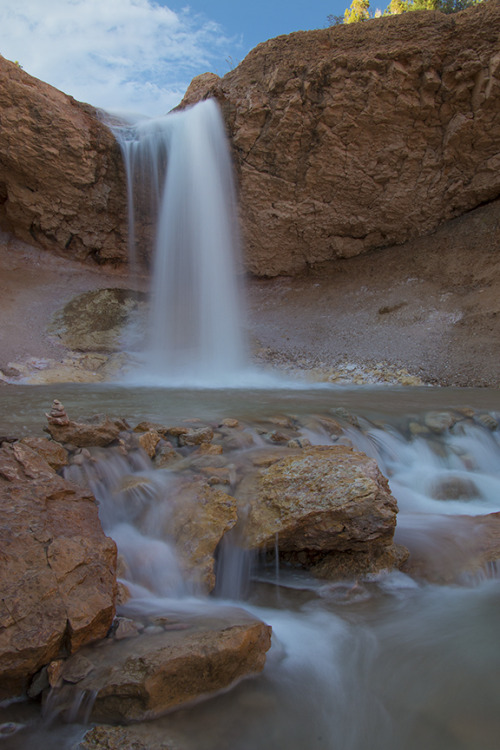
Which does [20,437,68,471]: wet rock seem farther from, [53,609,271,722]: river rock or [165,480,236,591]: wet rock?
[53,609,271,722]: river rock

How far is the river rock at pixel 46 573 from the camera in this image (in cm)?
171

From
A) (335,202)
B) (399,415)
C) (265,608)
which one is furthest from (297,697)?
(335,202)

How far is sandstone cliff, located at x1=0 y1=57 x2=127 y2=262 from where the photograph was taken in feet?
38.8

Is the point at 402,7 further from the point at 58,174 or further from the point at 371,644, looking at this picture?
the point at 371,644

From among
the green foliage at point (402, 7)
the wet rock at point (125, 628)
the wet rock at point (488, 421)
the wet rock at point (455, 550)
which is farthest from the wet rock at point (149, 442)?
the green foliage at point (402, 7)

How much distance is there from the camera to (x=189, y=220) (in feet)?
44.1

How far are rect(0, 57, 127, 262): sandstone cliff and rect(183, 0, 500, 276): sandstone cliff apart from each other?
3.33 m

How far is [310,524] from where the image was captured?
2.80 m

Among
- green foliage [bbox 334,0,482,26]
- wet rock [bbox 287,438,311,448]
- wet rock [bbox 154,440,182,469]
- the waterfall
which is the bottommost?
wet rock [bbox 154,440,182,469]

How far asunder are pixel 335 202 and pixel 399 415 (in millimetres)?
9531

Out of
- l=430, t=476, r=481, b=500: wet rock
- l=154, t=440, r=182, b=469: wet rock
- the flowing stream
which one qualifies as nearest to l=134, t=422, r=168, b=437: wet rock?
l=154, t=440, r=182, b=469: wet rock

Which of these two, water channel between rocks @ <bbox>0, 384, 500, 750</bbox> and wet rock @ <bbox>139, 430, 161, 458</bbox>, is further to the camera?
wet rock @ <bbox>139, 430, 161, 458</bbox>

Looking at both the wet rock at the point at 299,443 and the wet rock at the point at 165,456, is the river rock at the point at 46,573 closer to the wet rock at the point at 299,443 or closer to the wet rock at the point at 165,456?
the wet rock at the point at 165,456

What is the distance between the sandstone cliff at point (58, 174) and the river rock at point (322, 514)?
12.8 metres
